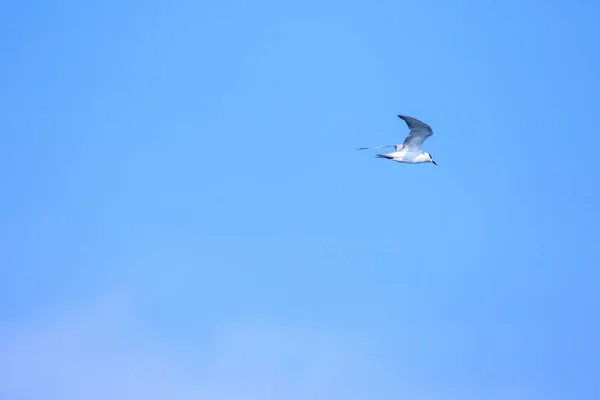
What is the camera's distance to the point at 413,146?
39719 millimetres

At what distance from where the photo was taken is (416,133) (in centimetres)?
3878

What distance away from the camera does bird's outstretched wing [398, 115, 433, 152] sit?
124 feet

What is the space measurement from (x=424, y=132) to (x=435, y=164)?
332 centimetres

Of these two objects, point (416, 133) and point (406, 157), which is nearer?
point (416, 133)

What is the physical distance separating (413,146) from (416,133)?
3.29 feet

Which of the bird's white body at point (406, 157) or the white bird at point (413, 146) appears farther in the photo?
the bird's white body at point (406, 157)

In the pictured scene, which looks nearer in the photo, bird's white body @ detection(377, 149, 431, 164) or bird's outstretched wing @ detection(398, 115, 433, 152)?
bird's outstretched wing @ detection(398, 115, 433, 152)

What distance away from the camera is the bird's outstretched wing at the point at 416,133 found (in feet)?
124

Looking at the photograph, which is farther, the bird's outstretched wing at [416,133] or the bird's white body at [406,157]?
the bird's white body at [406,157]

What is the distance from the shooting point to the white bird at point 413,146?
38125 mm

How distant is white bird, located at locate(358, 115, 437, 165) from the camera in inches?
1501

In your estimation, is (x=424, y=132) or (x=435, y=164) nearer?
(x=424, y=132)

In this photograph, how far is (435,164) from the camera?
41781 mm

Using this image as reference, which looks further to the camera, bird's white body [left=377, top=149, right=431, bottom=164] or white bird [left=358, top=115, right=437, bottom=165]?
bird's white body [left=377, top=149, right=431, bottom=164]
